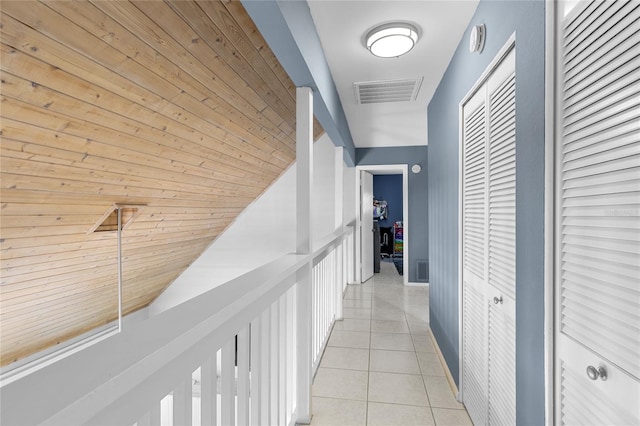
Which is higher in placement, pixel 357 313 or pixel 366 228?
pixel 366 228

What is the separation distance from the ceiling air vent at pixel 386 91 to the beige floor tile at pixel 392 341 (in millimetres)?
2328

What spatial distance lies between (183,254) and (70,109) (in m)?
3.32

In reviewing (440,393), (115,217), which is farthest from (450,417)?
(115,217)

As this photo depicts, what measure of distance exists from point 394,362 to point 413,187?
3.39m

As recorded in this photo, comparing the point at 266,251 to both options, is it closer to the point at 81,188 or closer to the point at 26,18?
the point at 81,188

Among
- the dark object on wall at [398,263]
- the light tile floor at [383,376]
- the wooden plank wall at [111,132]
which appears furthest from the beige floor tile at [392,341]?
the dark object on wall at [398,263]

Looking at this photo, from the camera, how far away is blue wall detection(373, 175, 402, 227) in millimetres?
8992

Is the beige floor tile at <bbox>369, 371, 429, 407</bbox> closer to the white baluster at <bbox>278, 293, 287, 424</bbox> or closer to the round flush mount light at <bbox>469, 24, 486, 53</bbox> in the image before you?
the white baluster at <bbox>278, 293, 287, 424</bbox>

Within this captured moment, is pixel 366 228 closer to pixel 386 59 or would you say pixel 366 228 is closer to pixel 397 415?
pixel 386 59

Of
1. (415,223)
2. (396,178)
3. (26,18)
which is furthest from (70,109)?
(396,178)

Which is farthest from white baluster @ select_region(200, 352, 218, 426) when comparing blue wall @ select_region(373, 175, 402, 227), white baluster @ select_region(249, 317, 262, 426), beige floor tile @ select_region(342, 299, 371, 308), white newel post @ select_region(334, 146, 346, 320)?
blue wall @ select_region(373, 175, 402, 227)

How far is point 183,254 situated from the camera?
4758mm

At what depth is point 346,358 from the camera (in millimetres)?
2779

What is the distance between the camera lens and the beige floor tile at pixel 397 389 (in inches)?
86.1
